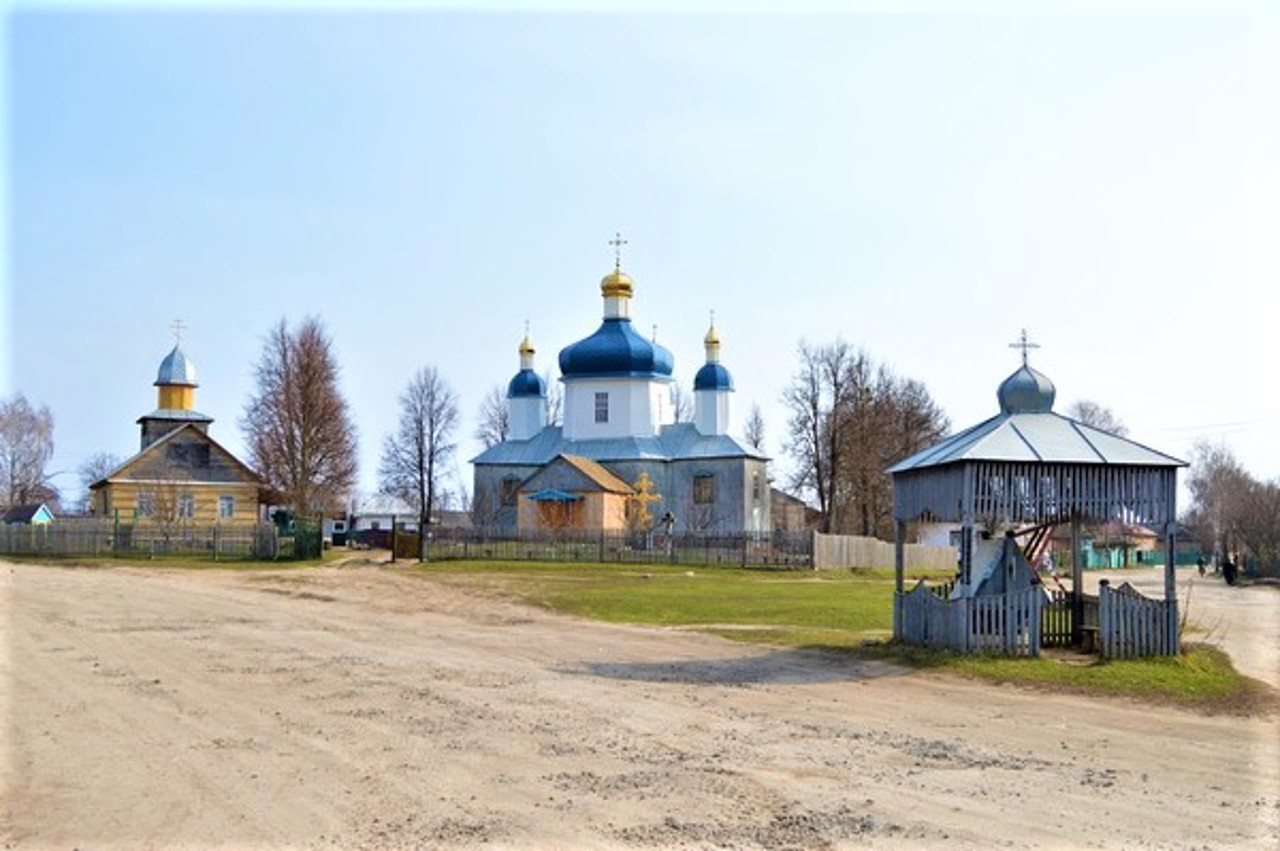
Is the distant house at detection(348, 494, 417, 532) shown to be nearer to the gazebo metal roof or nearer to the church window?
the church window

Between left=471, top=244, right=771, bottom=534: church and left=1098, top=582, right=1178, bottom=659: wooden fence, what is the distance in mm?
44602

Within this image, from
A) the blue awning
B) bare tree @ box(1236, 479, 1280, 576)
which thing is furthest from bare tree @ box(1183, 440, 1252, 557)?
the blue awning

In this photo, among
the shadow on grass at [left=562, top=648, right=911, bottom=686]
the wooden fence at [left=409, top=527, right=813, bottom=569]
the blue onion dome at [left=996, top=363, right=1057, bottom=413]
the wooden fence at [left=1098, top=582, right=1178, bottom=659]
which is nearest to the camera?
the shadow on grass at [left=562, top=648, right=911, bottom=686]

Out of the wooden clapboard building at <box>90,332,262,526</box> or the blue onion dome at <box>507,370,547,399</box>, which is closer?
the wooden clapboard building at <box>90,332,262,526</box>

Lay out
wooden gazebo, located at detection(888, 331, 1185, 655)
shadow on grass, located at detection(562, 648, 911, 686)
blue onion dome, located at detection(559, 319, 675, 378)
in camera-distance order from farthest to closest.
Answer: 1. blue onion dome, located at detection(559, 319, 675, 378)
2. wooden gazebo, located at detection(888, 331, 1185, 655)
3. shadow on grass, located at detection(562, 648, 911, 686)

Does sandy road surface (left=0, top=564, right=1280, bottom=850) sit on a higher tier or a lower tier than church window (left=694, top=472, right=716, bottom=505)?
lower

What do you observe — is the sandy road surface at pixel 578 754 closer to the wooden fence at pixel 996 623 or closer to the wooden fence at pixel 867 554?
the wooden fence at pixel 996 623

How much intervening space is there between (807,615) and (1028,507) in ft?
29.4

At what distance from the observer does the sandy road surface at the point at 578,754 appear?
10.3 meters

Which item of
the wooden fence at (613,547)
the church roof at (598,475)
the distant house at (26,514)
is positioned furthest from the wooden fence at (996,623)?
the distant house at (26,514)

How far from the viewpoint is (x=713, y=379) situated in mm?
70750

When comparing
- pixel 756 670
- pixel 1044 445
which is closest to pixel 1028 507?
pixel 1044 445

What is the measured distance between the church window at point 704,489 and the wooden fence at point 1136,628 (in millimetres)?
47322

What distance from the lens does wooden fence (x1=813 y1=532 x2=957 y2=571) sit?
52594 mm
